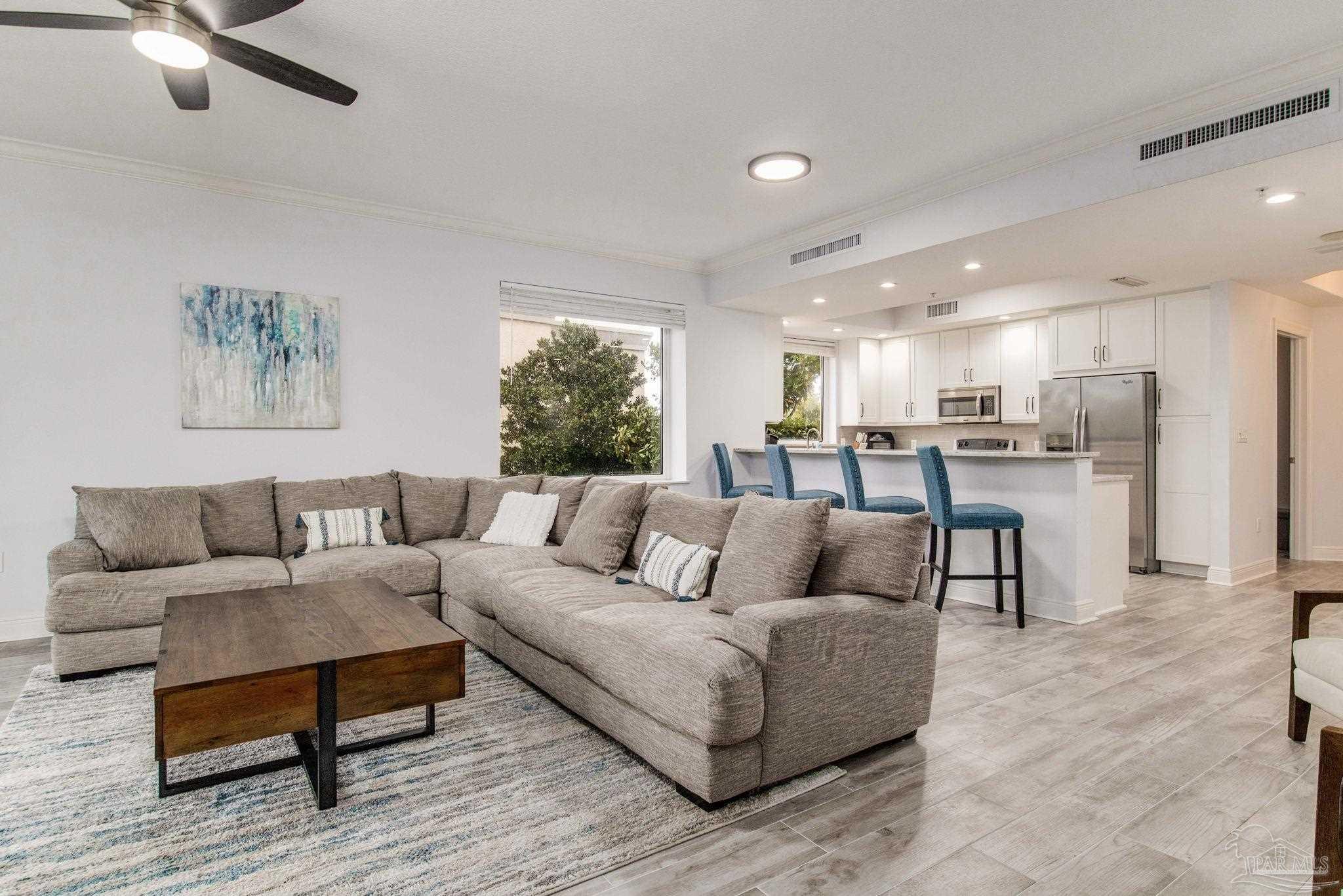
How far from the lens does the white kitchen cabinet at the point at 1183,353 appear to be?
5.50 metres

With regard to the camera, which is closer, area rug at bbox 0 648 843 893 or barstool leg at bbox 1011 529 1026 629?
area rug at bbox 0 648 843 893

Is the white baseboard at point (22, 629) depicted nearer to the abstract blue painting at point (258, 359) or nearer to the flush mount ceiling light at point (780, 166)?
the abstract blue painting at point (258, 359)

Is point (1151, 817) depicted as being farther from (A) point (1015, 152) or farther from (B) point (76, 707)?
(B) point (76, 707)

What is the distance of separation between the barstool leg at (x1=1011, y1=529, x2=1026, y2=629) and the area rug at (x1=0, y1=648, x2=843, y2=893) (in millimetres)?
2327

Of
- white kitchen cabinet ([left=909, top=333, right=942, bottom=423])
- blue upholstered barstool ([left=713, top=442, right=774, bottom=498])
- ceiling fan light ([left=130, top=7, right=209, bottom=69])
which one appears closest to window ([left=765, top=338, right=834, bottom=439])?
white kitchen cabinet ([left=909, top=333, right=942, bottom=423])

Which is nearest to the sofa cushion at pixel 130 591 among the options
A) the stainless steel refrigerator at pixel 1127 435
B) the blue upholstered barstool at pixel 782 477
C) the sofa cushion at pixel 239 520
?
the sofa cushion at pixel 239 520

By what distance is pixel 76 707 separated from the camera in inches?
110

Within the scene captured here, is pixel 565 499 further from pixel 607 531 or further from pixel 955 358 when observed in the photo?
pixel 955 358

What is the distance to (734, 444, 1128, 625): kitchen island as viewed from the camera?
4152 millimetres

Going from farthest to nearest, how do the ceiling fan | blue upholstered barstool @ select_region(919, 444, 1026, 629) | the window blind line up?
1. the window blind
2. blue upholstered barstool @ select_region(919, 444, 1026, 629)
3. the ceiling fan

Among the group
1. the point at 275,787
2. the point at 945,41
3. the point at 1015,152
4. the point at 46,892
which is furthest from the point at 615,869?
the point at 1015,152

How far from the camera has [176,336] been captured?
160 inches

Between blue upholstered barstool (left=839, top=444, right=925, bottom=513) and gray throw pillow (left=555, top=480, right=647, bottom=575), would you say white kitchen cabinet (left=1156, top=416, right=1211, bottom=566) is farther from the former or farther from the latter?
gray throw pillow (left=555, top=480, right=647, bottom=575)

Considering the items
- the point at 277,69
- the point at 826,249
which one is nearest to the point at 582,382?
the point at 826,249
